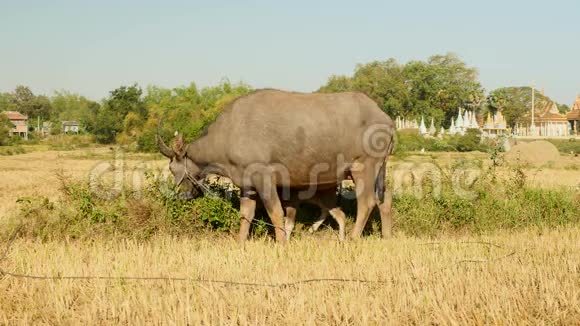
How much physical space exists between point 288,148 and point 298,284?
289 centimetres

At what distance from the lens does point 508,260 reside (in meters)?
6.55

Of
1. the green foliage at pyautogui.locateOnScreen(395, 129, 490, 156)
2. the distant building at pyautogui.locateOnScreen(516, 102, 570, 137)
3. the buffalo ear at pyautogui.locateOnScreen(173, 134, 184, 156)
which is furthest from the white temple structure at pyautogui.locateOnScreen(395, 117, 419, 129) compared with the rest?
the buffalo ear at pyautogui.locateOnScreen(173, 134, 184, 156)

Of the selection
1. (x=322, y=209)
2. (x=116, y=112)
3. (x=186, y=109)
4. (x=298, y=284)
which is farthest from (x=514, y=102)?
(x=298, y=284)

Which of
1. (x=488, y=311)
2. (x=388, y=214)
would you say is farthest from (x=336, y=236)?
(x=488, y=311)

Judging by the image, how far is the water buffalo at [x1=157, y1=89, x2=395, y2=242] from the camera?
818 centimetres

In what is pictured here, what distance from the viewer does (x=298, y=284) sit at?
5.64 metres

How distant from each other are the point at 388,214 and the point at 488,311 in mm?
4494

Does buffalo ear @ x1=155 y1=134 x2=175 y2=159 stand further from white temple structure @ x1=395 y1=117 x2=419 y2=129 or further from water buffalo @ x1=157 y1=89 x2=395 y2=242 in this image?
white temple structure @ x1=395 y1=117 x2=419 y2=129

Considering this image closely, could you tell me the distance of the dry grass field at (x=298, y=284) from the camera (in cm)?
478

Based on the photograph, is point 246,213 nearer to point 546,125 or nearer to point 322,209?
point 322,209

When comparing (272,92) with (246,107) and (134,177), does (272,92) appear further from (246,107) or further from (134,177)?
(134,177)

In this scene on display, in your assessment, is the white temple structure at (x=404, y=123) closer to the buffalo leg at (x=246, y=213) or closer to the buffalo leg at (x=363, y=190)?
the buffalo leg at (x=363, y=190)

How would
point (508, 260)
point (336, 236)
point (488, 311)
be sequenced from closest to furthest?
point (488, 311)
point (508, 260)
point (336, 236)

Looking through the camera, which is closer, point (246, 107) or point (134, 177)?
point (246, 107)
